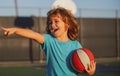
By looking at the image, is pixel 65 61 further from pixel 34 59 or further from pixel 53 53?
pixel 34 59

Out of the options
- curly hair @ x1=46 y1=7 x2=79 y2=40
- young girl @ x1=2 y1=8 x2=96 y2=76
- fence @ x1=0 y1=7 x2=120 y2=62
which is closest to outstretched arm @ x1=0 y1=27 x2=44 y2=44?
young girl @ x1=2 y1=8 x2=96 y2=76

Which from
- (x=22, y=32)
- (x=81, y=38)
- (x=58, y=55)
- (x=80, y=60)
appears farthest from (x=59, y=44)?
(x=81, y=38)

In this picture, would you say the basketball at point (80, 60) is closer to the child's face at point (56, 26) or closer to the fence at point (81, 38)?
the child's face at point (56, 26)

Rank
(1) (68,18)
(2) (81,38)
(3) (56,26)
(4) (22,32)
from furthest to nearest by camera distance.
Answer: (2) (81,38), (1) (68,18), (3) (56,26), (4) (22,32)

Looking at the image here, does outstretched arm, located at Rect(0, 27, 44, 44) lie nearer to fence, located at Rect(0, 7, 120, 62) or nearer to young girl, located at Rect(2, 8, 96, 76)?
young girl, located at Rect(2, 8, 96, 76)

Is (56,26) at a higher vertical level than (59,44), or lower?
higher

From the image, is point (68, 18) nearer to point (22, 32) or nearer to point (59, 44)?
point (59, 44)

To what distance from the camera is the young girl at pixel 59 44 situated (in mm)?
3879

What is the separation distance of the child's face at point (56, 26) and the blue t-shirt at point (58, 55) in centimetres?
9

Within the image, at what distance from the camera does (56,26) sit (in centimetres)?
387

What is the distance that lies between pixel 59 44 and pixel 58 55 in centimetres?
12

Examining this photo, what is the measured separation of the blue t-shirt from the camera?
3887 mm

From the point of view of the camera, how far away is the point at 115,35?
19.3m

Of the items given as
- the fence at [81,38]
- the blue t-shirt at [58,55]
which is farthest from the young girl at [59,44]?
the fence at [81,38]
